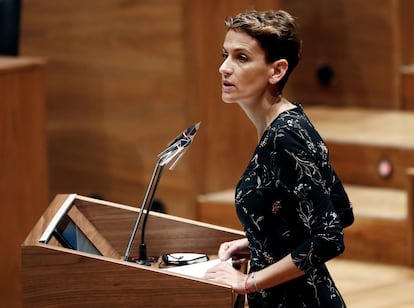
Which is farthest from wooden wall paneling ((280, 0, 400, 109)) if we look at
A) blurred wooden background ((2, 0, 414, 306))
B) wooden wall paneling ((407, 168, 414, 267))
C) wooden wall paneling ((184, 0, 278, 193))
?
wooden wall paneling ((407, 168, 414, 267))

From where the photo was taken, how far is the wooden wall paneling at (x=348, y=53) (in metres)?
2.53

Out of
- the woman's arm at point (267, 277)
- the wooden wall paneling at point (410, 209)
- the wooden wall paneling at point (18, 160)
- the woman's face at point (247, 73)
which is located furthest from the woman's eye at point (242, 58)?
the wooden wall paneling at point (410, 209)

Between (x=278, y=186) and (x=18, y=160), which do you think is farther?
(x=18, y=160)

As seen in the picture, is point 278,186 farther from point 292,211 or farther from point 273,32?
point 273,32

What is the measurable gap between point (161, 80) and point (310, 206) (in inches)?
50.8

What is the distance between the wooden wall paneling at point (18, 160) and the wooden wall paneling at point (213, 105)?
0.35 m

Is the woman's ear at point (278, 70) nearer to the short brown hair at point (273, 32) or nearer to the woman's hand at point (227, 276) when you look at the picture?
the short brown hair at point (273, 32)

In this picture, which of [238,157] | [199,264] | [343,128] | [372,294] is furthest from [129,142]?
[199,264]

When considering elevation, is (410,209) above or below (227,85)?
below

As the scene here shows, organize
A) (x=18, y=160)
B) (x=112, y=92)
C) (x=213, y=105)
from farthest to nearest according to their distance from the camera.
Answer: (x=112, y=92), (x=213, y=105), (x=18, y=160)

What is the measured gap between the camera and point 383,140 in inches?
86.4

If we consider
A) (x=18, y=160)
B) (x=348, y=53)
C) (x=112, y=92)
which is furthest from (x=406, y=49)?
(x=18, y=160)

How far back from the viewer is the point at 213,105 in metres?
2.17

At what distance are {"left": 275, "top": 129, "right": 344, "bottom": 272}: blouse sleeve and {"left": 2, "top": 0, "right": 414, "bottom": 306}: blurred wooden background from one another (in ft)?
3.42
